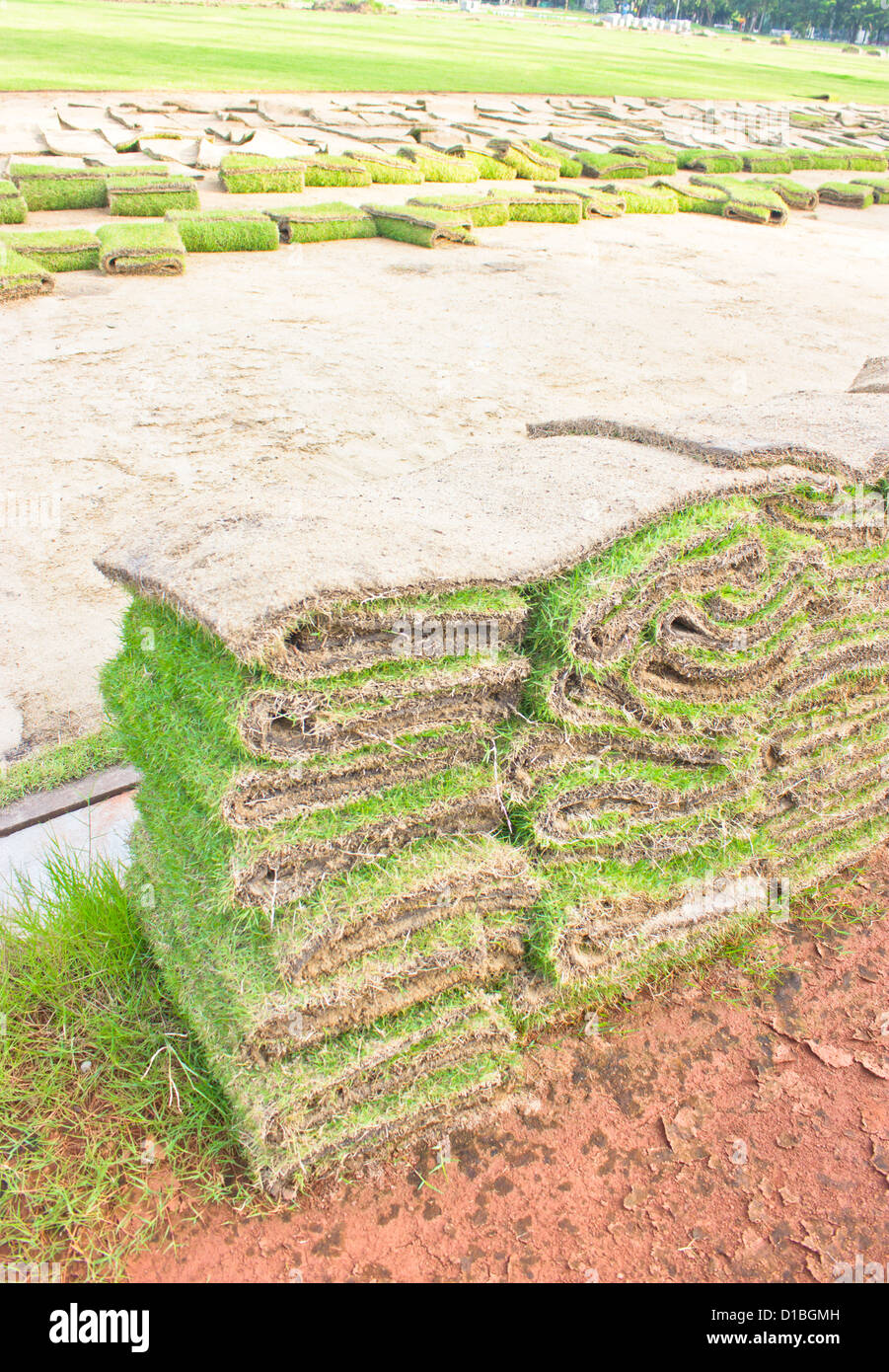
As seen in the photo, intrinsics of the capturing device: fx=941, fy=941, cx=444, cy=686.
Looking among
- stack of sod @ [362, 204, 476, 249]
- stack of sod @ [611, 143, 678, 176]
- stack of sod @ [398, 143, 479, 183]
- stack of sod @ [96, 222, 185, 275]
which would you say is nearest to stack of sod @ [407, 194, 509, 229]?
stack of sod @ [362, 204, 476, 249]

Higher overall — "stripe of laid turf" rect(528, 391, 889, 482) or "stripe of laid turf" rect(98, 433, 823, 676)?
"stripe of laid turf" rect(528, 391, 889, 482)

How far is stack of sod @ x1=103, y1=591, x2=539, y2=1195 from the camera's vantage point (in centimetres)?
217

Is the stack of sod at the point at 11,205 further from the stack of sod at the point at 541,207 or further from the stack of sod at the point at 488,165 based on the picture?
the stack of sod at the point at 488,165

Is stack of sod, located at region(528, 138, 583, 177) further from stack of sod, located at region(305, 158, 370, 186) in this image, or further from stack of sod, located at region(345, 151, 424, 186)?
stack of sod, located at region(305, 158, 370, 186)

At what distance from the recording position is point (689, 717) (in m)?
2.75

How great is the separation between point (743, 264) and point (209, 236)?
7044 mm

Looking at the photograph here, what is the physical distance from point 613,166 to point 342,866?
18186 mm

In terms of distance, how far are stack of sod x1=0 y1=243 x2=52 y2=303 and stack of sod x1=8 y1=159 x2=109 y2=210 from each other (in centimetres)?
333

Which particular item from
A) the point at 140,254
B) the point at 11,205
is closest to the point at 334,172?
the point at 11,205

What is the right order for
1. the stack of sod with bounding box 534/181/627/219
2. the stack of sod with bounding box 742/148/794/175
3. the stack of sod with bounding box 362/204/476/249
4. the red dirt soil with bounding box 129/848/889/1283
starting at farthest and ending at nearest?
1. the stack of sod with bounding box 742/148/794/175
2. the stack of sod with bounding box 534/181/627/219
3. the stack of sod with bounding box 362/204/476/249
4. the red dirt soil with bounding box 129/848/889/1283

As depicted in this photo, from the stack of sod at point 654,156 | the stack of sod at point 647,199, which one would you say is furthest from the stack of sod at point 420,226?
the stack of sod at point 654,156

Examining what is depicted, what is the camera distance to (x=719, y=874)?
3.02 metres

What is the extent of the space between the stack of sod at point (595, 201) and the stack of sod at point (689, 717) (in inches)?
537

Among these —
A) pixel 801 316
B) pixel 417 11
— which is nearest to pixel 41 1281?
pixel 801 316
